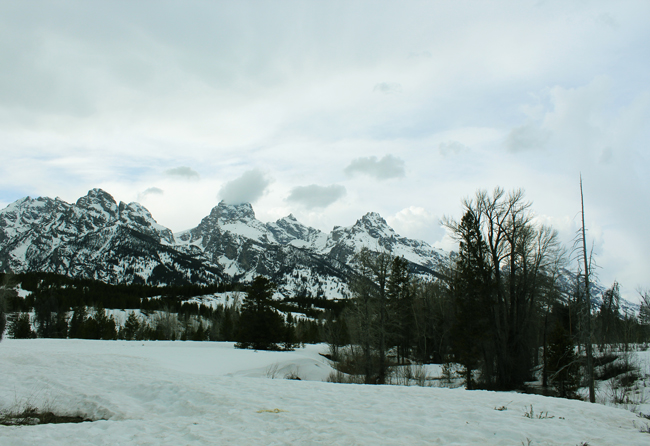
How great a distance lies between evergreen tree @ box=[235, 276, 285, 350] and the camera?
146 ft

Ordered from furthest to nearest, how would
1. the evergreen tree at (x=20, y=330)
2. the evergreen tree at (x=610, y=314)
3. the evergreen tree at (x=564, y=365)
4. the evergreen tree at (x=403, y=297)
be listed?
the evergreen tree at (x=20, y=330), the evergreen tree at (x=403, y=297), the evergreen tree at (x=610, y=314), the evergreen tree at (x=564, y=365)

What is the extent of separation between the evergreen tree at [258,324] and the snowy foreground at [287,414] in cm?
3120

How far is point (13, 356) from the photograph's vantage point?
19.4 meters

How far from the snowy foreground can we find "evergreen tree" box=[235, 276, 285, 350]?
31.2m

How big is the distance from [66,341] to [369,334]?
30849 millimetres

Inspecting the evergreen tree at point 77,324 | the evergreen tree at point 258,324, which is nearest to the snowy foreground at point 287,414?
the evergreen tree at point 258,324

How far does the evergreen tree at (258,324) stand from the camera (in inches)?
1751

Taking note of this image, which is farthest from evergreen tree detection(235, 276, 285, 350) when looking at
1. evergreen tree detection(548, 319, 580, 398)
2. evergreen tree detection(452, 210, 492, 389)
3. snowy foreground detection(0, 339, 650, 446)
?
snowy foreground detection(0, 339, 650, 446)

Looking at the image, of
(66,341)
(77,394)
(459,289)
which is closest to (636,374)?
(459,289)

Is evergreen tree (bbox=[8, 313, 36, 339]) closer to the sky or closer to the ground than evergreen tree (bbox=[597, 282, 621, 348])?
closer to the ground

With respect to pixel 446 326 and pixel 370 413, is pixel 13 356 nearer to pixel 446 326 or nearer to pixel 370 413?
pixel 370 413

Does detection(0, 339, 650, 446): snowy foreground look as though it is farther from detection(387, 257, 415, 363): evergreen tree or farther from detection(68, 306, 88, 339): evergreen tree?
Result: detection(68, 306, 88, 339): evergreen tree

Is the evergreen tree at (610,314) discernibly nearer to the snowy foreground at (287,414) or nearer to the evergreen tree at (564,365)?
the evergreen tree at (564,365)

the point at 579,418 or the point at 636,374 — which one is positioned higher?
the point at 579,418
